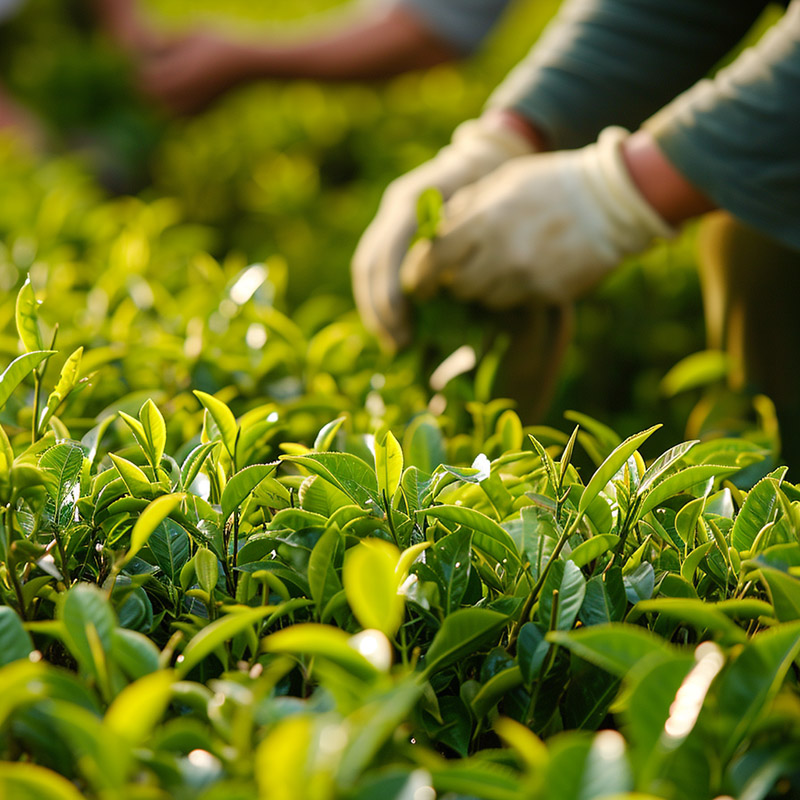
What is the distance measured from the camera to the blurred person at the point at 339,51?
15.3 feet

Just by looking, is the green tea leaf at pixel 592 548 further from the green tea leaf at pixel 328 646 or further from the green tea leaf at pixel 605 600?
the green tea leaf at pixel 328 646

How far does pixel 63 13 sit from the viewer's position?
6.17 m

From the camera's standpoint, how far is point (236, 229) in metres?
4.18

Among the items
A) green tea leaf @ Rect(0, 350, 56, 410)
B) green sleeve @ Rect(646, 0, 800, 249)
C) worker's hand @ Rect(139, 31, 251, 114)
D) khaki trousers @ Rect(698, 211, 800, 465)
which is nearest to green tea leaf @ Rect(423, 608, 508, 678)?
green tea leaf @ Rect(0, 350, 56, 410)

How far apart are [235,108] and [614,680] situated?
4.83 metres

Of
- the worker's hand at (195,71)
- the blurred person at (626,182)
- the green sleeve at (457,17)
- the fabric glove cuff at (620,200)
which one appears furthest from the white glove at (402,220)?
the worker's hand at (195,71)

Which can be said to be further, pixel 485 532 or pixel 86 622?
pixel 485 532

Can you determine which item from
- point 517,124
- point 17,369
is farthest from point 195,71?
point 17,369

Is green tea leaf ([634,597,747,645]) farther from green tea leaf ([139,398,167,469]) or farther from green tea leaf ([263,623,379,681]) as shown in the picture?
green tea leaf ([139,398,167,469])

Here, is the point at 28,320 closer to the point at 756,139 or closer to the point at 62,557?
the point at 62,557

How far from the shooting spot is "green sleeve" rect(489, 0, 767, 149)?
2.12 metres

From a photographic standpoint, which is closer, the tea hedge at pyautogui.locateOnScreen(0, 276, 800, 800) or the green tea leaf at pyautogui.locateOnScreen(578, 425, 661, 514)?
the tea hedge at pyautogui.locateOnScreen(0, 276, 800, 800)

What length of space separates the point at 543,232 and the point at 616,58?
688 millimetres

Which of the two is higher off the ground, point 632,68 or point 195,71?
point 632,68
